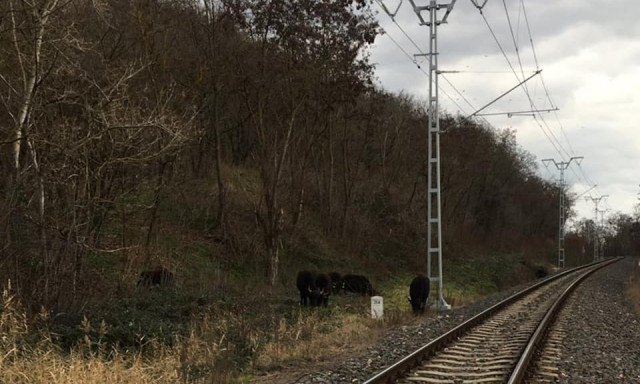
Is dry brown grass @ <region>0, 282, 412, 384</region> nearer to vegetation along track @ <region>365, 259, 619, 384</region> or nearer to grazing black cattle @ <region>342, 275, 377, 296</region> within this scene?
vegetation along track @ <region>365, 259, 619, 384</region>

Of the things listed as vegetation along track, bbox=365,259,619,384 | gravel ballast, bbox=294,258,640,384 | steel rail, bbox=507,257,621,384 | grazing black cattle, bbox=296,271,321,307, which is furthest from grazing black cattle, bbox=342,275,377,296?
A: steel rail, bbox=507,257,621,384

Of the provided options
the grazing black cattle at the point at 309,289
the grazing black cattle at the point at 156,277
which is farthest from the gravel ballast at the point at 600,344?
the grazing black cattle at the point at 156,277

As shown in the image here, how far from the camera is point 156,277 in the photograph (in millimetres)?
19844

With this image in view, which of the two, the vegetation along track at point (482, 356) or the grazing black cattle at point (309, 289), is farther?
the grazing black cattle at point (309, 289)

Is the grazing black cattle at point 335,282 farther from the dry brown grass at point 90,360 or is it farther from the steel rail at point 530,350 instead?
the dry brown grass at point 90,360

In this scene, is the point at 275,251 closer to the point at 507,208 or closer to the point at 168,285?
the point at 168,285

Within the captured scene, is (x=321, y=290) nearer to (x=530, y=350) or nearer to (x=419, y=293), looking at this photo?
(x=419, y=293)

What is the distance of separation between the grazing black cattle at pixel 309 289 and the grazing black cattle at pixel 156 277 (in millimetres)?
4415

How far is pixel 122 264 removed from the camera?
2030 cm

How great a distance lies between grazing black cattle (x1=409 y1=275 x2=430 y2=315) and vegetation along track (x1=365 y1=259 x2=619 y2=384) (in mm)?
2396

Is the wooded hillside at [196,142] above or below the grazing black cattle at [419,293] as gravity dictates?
above

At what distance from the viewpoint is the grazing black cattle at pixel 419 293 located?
20.4 m

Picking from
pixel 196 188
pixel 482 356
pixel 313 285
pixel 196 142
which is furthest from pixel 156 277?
pixel 482 356

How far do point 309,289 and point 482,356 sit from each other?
8830 mm
